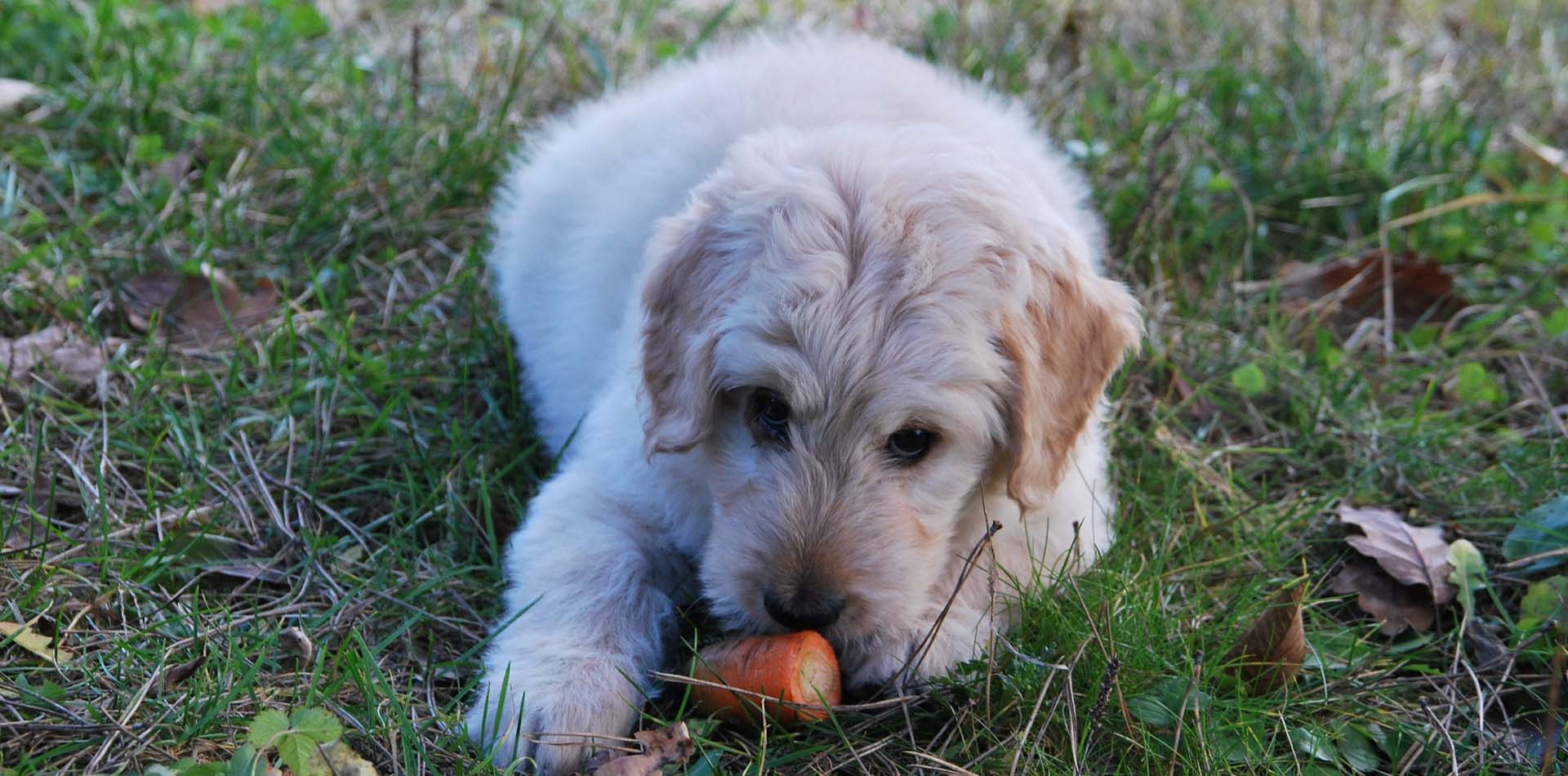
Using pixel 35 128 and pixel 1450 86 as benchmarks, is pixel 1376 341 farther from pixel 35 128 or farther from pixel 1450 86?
pixel 35 128

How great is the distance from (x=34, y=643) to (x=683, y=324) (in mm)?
1263

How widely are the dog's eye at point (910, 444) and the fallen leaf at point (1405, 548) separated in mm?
1180

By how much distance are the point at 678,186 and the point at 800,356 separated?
969mm

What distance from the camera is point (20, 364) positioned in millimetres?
3215

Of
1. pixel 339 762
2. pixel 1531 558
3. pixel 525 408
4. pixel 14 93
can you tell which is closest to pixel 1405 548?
pixel 1531 558

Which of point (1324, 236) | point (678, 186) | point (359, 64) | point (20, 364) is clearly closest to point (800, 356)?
point (678, 186)

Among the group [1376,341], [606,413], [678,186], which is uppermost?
[678,186]

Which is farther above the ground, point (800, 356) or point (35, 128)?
point (800, 356)

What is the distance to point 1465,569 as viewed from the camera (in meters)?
2.83

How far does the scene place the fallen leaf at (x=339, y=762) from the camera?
82.0 inches

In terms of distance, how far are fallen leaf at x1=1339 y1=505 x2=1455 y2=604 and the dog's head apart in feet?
2.85

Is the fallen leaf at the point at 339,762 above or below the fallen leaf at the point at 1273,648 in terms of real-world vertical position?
above

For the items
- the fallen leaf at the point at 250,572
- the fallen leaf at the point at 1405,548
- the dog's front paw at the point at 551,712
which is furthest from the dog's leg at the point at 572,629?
the fallen leaf at the point at 1405,548

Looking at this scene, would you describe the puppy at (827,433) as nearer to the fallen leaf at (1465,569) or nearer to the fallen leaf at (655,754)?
the fallen leaf at (655,754)
